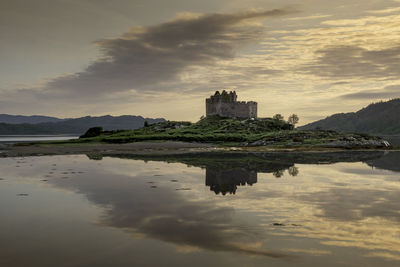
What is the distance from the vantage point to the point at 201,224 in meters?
12.4

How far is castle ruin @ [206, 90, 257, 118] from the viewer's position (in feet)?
572

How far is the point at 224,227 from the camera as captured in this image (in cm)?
1195

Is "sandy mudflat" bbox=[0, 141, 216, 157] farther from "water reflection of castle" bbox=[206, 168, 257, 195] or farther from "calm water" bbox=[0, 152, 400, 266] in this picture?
"calm water" bbox=[0, 152, 400, 266]

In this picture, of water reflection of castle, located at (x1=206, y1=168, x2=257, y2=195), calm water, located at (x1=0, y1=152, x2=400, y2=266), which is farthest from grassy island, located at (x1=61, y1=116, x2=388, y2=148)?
calm water, located at (x1=0, y1=152, x2=400, y2=266)

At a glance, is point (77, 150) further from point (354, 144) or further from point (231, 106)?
point (231, 106)

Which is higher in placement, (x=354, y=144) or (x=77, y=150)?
(x=354, y=144)

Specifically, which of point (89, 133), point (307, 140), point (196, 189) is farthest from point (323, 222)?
point (89, 133)

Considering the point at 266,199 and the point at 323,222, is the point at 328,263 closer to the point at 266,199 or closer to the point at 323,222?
the point at 323,222

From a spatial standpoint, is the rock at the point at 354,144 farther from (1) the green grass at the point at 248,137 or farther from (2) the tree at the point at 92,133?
(2) the tree at the point at 92,133

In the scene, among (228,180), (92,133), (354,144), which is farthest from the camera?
(92,133)

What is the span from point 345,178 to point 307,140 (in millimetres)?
60122

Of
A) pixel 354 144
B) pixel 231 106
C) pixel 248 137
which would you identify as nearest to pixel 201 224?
pixel 354 144

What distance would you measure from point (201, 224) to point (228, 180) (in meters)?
12.3

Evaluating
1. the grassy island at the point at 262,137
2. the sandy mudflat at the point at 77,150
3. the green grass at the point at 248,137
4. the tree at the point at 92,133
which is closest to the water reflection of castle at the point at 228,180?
the sandy mudflat at the point at 77,150
